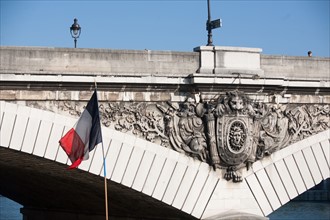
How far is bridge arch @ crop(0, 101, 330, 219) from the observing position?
63.1 feet

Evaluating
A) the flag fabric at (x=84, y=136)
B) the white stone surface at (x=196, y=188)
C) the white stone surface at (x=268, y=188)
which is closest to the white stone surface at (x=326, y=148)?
the white stone surface at (x=268, y=188)

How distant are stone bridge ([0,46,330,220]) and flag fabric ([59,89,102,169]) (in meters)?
0.94

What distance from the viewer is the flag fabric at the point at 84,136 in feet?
60.3

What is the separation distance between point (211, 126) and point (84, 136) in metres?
3.64

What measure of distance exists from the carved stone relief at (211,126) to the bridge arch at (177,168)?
0.24 meters

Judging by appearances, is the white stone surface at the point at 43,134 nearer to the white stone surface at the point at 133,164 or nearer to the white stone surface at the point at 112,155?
the white stone surface at the point at 112,155

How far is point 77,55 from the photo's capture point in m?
20.1

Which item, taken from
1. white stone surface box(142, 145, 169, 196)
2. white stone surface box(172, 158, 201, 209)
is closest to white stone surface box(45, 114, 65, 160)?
white stone surface box(142, 145, 169, 196)

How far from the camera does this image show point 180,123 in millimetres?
20672

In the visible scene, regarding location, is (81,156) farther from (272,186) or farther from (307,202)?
(307,202)

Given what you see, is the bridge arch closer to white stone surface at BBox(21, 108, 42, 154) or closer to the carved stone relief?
white stone surface at BBox(21, 108, 42, 154)

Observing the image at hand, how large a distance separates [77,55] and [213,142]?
12.6 ft

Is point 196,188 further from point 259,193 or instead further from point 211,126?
point 259,193

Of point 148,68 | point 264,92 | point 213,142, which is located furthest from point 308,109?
point 148,68
